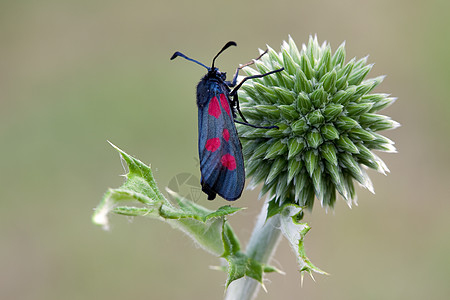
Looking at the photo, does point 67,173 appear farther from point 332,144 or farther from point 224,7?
point 332,144

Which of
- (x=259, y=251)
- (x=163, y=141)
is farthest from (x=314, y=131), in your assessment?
(x=163, y=141)

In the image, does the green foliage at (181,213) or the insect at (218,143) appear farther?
the insect at (218,143)

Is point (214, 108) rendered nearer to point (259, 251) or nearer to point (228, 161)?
point (228, 161)

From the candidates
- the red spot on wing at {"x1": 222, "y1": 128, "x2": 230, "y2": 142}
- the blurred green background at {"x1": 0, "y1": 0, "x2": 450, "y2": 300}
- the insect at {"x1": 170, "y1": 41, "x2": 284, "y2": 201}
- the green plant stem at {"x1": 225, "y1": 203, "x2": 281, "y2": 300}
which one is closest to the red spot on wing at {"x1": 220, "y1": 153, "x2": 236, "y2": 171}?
the insect at {"x1": 170, "y1": 41, "x2": 284, "y2": 201}

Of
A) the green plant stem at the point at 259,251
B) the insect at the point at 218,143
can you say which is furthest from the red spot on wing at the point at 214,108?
the green plant stem at the point at 259,251

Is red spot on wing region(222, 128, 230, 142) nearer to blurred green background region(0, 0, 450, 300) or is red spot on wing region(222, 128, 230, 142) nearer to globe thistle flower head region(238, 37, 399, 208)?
globe thistle flower head region(238, 37, 399, 208)

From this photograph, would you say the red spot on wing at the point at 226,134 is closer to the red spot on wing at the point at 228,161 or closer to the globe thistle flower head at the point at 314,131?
the red spot on wing at the point at 228,161
